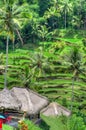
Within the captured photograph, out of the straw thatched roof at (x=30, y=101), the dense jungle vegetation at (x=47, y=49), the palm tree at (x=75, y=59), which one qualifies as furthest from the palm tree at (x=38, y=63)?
the straw thatched roof at (x=30, y=101)

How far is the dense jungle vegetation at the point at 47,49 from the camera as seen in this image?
37.7 meters

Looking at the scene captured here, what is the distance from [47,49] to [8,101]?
2959 centimetres

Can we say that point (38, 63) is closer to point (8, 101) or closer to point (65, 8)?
point (8, 101)

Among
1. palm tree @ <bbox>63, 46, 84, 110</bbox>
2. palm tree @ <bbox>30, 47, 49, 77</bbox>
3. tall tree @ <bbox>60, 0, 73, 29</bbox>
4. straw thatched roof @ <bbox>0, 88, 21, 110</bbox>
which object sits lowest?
straw thatched roof @ <bbox>0, 88, 21, 110</bbox>

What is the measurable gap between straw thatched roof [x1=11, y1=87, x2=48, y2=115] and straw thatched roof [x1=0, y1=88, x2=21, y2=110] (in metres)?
0.75

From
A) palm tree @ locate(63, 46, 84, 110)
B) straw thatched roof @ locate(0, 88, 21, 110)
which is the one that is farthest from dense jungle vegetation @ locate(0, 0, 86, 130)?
straw thatched roof @ locate(0, 88, 21, 110)

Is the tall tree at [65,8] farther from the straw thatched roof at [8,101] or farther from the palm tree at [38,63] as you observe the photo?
the straw thatched roof at [8,101]

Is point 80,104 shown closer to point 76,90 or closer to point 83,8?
point 76,90

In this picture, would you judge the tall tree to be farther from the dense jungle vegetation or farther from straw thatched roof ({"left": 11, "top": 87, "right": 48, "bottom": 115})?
straw thatched roof ({"left": 11, "top": 87, "right": 48, "bottom": 115})

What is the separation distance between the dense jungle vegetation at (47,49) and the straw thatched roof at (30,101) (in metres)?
3.23

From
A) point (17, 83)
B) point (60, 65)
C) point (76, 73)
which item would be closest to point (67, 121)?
point (76, 73)

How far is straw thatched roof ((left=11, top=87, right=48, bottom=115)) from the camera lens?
34.0 meters

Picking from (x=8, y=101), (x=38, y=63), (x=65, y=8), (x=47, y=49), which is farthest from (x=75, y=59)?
(x=65, y=8)

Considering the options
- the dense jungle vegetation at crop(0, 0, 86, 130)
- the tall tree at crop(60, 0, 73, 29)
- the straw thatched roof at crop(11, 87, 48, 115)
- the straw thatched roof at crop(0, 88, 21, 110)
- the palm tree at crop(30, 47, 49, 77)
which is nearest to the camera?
the straw thatched roof at crop(0, 88, 21, 110)
